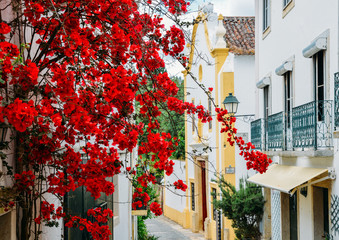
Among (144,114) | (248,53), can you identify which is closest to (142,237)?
(248,53)

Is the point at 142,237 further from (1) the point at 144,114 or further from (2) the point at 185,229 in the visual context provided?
(1) the point at 144,114

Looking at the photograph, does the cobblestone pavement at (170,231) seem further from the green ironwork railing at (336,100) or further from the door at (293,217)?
the green ironwork railing at (336,100)

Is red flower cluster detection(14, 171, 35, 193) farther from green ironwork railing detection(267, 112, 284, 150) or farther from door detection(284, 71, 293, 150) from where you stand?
door detection(284, 71, 293, 150)

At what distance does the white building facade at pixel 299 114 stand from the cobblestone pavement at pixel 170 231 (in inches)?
392

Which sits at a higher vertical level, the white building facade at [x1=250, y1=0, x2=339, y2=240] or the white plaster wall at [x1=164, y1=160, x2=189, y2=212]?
the white building facade at [x1=250, y1=0, x2=339, y2=240]

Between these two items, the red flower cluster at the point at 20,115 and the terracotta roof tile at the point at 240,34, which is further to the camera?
the terracotta roof tile at the point at 240,34

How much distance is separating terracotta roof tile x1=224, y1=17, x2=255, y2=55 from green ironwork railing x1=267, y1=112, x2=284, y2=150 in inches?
327

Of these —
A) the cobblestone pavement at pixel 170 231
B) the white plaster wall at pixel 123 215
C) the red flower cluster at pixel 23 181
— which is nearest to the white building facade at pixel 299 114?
the white plaster wall at pixel 123 215

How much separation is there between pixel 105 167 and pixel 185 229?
84.4 feet

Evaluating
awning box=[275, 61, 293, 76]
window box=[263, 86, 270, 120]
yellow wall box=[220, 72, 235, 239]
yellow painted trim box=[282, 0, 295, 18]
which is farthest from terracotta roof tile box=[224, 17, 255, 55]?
awning box=[275, 61, 293, 76]

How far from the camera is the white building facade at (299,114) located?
10656mm

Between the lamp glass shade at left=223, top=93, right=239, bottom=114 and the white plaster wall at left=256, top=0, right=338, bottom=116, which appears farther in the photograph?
the lamp glass shade at left=223, top=93, right=239, bottom=114

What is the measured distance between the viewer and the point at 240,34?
24.2 meters

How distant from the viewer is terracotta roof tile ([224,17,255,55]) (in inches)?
895
